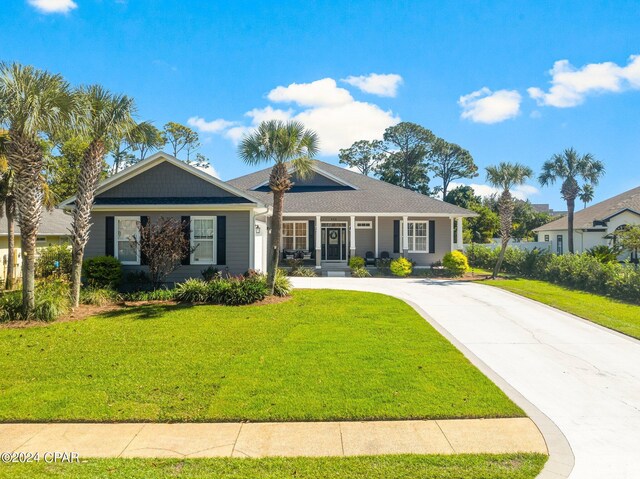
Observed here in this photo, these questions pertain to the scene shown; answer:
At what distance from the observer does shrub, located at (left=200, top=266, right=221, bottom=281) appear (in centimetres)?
1389

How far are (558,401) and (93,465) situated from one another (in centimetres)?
599

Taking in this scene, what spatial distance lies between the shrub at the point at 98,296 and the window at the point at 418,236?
50.2 ft

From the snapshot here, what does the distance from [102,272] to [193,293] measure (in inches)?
151

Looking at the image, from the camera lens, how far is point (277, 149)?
42.6 ft

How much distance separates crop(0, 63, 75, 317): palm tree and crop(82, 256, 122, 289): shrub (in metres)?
3.11

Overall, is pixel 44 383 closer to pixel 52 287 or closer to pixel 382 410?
pixel 382 410

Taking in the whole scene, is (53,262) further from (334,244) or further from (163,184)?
(334,244)

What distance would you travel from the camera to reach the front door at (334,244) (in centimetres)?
2238

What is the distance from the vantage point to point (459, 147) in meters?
48.9

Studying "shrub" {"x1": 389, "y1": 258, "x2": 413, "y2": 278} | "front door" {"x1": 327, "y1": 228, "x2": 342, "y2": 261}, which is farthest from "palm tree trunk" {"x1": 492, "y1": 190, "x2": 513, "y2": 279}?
"front door" {"x1": 327, "y1": 228, "x2": 342, "y2": 261}

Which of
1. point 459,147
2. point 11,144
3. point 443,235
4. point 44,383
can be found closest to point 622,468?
point 44,383

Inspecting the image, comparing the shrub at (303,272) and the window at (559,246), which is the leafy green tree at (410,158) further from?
the shrub at (303,272)

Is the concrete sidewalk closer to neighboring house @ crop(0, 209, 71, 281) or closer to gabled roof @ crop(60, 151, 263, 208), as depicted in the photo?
gabled roof @ crop(60, 151, 263, 208)

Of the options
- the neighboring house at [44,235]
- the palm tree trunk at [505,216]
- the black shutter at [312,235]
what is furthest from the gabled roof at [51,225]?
the palm tree trunk at [505,216]
